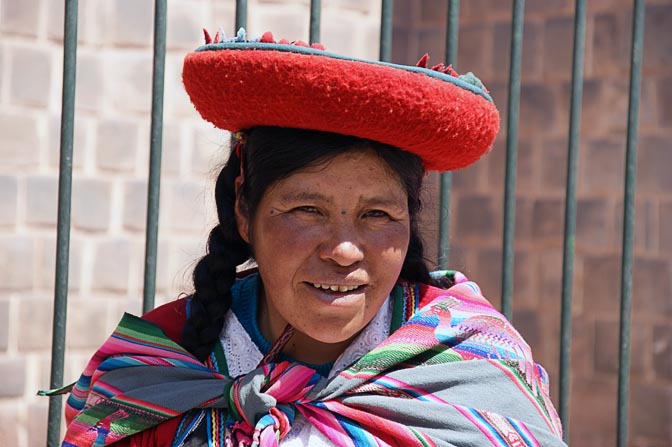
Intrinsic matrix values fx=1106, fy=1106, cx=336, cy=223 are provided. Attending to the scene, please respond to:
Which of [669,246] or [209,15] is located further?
[669,246]

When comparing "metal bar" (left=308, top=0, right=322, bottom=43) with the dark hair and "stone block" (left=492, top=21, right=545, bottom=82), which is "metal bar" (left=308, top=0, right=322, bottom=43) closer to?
the dark hair

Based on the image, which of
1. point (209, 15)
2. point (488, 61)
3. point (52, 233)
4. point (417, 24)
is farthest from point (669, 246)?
point (52, 233)

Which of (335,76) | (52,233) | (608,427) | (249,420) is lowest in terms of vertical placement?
(608,427)

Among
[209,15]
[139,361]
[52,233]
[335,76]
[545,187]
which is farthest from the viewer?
[545,187]

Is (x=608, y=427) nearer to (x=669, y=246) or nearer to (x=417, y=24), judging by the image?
(x=669, y=246)

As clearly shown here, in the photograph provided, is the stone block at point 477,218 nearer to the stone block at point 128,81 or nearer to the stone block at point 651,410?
the stone block at point 651,410

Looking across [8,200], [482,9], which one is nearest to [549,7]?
[482,9]

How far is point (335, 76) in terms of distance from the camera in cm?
196

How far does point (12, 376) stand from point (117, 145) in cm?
103

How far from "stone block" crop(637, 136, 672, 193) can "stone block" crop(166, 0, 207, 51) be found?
2.08 metres

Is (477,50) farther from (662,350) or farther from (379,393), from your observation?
(379,393)

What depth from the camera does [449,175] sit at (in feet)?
8.84

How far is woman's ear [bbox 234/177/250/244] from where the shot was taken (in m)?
2.30

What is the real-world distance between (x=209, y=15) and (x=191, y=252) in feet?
3.36
